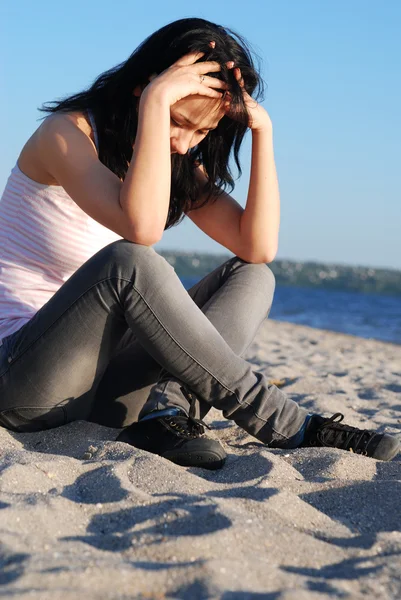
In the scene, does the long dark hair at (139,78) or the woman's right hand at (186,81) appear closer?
the woman's right hand at (186,81)

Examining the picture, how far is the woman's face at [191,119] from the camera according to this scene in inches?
106

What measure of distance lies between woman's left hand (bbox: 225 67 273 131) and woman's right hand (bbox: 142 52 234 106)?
107 mm

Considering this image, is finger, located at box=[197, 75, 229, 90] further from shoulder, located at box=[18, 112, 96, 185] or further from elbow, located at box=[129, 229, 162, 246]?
elbow, located at box=[129, 229, 162, 246]

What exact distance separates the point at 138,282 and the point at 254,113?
101 centimetres

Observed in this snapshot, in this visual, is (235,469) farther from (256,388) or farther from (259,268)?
(259,268)

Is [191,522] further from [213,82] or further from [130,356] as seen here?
[213,82]

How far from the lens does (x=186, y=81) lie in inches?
102

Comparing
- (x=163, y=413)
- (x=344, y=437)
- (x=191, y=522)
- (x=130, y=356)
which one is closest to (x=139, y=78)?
(x=130, y=356)

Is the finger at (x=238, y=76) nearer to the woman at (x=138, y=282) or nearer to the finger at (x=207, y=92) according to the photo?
the woman at (x=138, y=282)

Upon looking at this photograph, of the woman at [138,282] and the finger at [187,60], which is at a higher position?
the finger at [187,60]

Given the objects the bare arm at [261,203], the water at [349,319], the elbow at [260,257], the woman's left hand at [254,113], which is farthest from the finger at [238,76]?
the water at [349,319]

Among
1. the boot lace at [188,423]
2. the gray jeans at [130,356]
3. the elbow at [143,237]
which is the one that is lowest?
the boot lace at [188,423]

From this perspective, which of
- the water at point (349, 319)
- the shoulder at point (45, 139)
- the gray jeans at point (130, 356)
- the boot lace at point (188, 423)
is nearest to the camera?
the gray jeans at point (130, 356)

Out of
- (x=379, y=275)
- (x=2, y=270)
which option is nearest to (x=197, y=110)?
(x=2, y=270)
